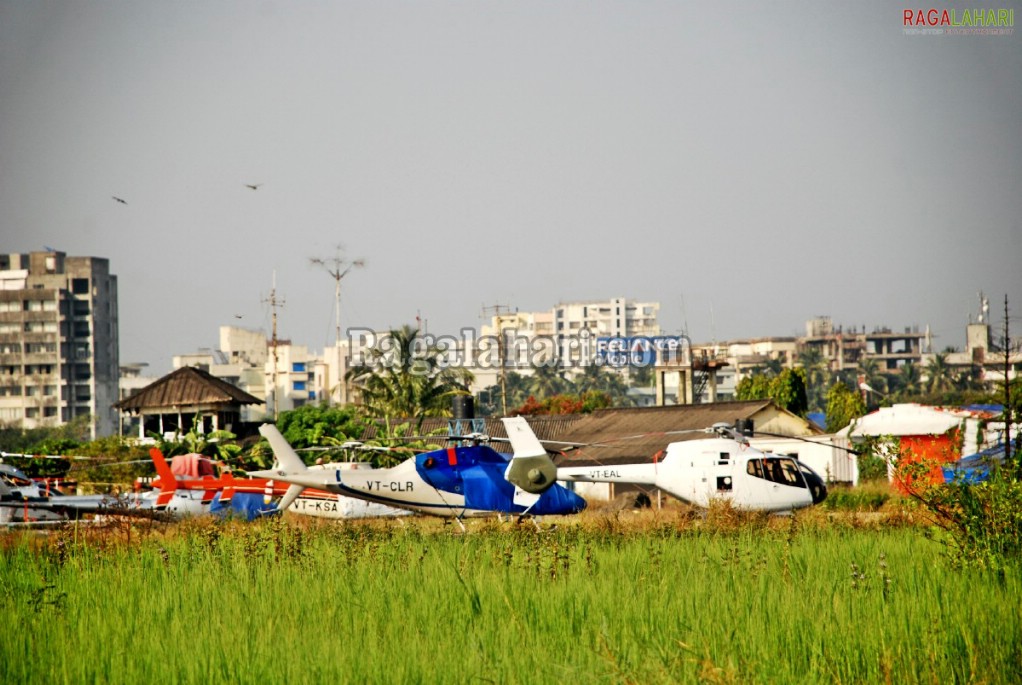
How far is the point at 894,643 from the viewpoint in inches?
401

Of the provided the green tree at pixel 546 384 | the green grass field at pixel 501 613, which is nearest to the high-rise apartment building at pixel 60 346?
the green tree at pixel 546 384

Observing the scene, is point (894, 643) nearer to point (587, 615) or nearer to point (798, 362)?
point (587, 615)

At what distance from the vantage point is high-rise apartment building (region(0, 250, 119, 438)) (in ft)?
472

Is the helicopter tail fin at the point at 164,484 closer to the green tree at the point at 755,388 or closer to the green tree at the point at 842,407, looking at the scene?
the green tree at the point at 842,407

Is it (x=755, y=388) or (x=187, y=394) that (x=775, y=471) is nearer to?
(x=187, y=394)

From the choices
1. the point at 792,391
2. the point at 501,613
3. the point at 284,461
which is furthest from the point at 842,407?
the point at 501,613

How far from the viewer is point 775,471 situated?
2525 centimetres

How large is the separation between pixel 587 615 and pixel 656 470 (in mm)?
14833

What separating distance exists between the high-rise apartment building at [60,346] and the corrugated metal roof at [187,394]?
92.5 meters

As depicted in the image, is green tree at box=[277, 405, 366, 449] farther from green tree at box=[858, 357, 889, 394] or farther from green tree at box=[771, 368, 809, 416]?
green tree at box=[858, 357, 889, 394]

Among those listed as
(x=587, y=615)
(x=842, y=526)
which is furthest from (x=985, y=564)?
(x=842, y=526)

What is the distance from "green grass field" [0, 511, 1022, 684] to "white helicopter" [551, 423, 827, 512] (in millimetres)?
7639

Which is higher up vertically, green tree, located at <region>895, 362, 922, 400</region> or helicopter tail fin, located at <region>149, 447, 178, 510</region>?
helicopter tail fin, located at <region>149, 447, 178, 510</region>

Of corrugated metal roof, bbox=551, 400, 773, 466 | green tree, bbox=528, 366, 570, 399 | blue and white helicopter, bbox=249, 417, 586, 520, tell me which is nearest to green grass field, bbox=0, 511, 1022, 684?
blue and white helicopter, bbox=249, 417, 586, 520
